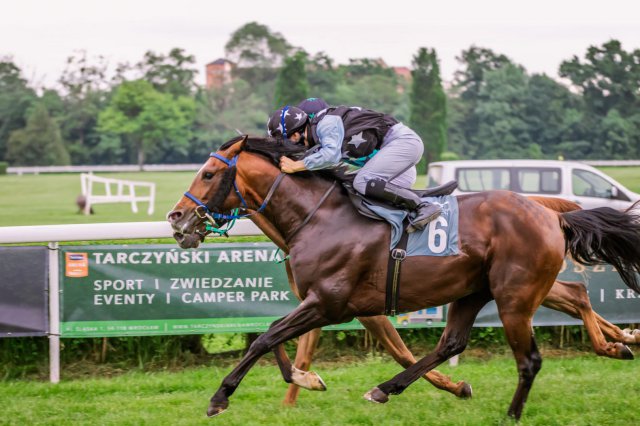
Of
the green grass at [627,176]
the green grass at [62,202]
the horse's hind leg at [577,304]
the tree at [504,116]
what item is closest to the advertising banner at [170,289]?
the horse's hind leg at [577,304]

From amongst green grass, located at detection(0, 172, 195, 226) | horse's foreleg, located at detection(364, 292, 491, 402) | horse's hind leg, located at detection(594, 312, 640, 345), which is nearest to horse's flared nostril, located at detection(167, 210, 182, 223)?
horse's foreleg, located at detection(364, 292, 491, 402)

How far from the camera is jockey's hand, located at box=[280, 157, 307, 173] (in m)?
5.05

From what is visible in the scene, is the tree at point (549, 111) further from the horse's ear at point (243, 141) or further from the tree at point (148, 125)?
the horse's ear at point (243, 141)

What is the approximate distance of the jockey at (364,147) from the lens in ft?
16.2

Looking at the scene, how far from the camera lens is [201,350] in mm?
A: 6879

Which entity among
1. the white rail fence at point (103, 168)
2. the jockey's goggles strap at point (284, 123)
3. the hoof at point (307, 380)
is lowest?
the white rail fence at point (103, 168)

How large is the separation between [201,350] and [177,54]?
74.1 meters

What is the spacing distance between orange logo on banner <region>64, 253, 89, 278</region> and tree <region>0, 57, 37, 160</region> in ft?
187

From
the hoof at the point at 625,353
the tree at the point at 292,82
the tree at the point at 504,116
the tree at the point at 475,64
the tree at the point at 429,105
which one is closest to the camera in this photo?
the hoof at the point at 625,353

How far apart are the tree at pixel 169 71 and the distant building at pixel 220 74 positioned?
7.35ft

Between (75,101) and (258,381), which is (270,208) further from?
(75,101)

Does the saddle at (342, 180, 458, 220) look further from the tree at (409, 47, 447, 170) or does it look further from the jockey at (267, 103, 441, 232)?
the tree at (409, 47, 447, 170)

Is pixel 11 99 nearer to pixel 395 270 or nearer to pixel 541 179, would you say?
pixel 541 179

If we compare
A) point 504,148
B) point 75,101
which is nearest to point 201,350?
point 504,148
